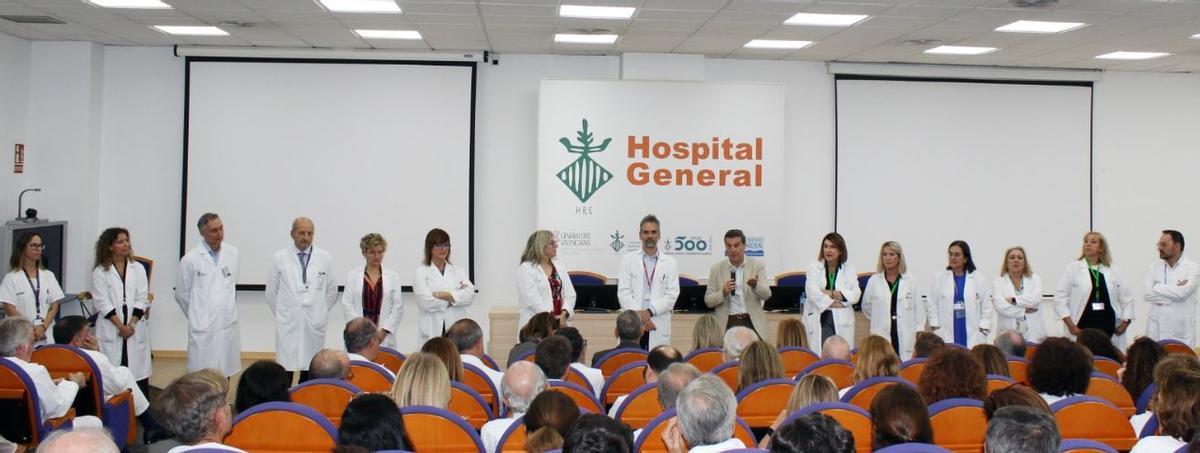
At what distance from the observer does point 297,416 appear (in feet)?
11.8

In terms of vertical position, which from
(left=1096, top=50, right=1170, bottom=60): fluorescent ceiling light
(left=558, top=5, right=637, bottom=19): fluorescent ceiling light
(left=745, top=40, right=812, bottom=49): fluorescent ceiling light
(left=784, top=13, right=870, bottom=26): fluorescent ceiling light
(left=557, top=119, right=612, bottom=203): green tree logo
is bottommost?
(left=557, top=119, right=612, bottom=203): green tree logo

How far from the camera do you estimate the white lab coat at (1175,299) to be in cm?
855

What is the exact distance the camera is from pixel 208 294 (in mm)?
7723

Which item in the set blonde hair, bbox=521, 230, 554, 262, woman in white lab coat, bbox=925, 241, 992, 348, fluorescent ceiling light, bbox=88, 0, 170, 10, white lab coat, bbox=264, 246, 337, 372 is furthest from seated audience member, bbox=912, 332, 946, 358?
fluorescent ceiling light, bbox=88, 0, 170, 10

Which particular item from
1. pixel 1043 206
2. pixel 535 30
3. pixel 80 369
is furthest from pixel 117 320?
pixel 1043 206

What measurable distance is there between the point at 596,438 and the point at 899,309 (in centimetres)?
579

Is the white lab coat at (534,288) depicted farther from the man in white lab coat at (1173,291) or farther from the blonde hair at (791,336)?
the man in white lab coat at (1173,291)

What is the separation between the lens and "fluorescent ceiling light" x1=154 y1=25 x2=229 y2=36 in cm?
900

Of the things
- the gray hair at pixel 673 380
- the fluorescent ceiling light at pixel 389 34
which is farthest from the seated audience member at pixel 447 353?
the fluorescent ceiling light at pixel 389 34

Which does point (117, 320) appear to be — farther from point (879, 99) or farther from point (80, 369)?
point (879, 99)

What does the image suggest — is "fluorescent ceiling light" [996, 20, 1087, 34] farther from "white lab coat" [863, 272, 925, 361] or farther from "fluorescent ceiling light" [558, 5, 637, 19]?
"fluorescent ceiling light" [558, 5, 637, 19]

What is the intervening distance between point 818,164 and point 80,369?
755cm

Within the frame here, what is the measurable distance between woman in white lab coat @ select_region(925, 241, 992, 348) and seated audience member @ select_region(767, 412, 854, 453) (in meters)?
5.71

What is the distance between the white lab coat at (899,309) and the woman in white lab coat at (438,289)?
3.13m
